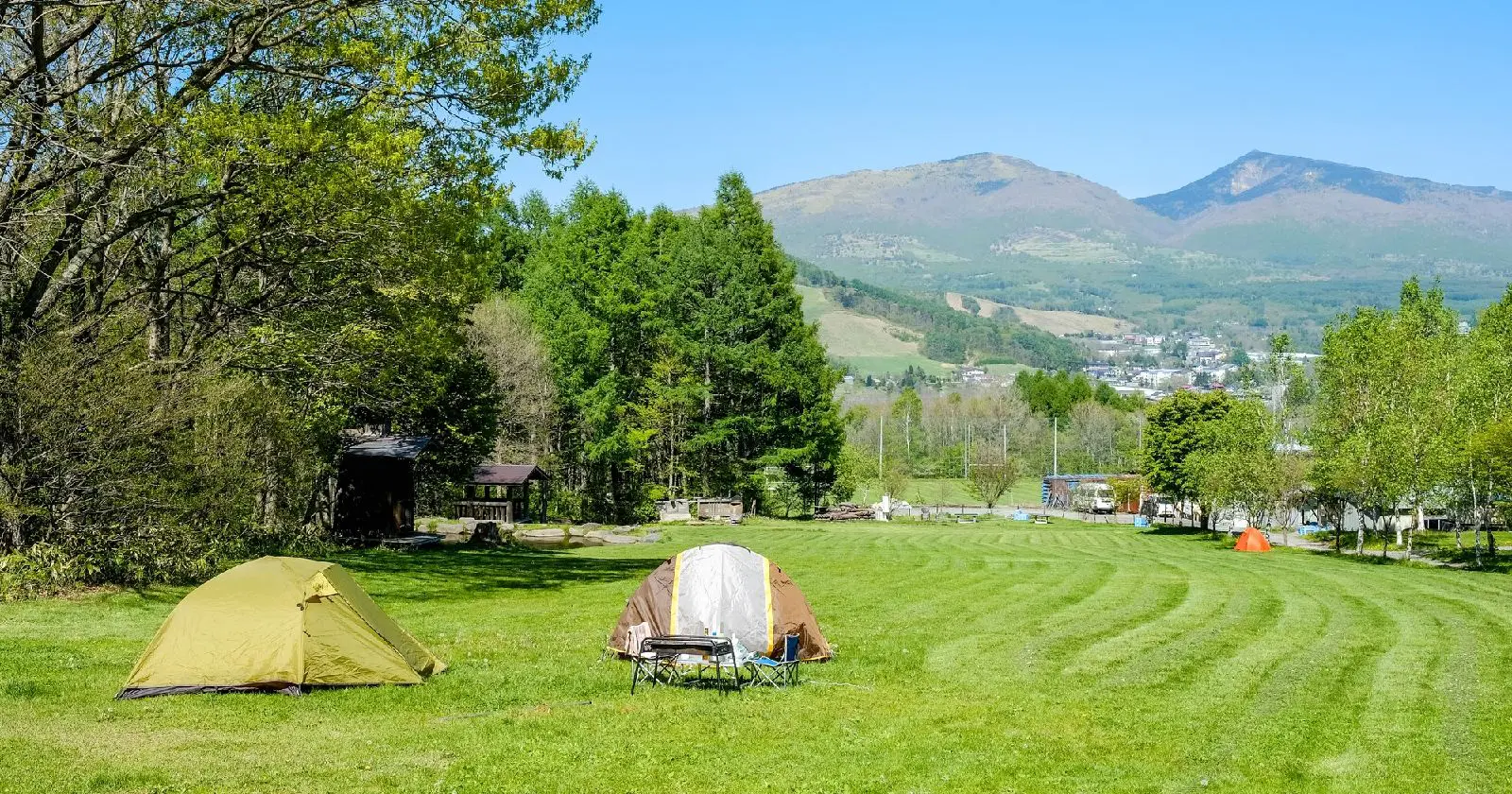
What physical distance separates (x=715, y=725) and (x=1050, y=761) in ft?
11.5

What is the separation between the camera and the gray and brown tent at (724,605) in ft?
56.0

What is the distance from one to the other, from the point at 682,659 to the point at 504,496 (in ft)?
128

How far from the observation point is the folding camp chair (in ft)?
51.9

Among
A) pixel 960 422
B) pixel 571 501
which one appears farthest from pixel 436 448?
pixel 960 422

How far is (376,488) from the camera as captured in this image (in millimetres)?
38875

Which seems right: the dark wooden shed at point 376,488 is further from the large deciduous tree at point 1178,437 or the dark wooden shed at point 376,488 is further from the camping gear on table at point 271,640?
the large deciduous tree at point 1178,437

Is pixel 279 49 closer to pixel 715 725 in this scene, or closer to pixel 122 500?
pixel 122 500

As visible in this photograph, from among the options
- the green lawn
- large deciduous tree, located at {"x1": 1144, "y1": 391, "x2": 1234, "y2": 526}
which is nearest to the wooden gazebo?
the green lawn

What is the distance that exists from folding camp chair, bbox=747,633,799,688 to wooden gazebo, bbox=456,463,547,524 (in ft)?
102

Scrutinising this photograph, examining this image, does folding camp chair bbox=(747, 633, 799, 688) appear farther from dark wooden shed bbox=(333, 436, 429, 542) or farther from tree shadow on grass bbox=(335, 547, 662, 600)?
dark wooden shed bbox=(333, 436, 429, 542)

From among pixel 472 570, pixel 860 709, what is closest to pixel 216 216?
pixel 472 570

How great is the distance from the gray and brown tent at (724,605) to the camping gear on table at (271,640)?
3.38 m

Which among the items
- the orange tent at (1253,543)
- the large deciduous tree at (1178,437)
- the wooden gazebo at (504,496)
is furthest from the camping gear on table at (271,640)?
the large deciduous tree at (1178,437)

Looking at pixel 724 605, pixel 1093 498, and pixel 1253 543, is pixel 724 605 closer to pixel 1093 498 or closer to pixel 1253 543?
pixel 1253 543
